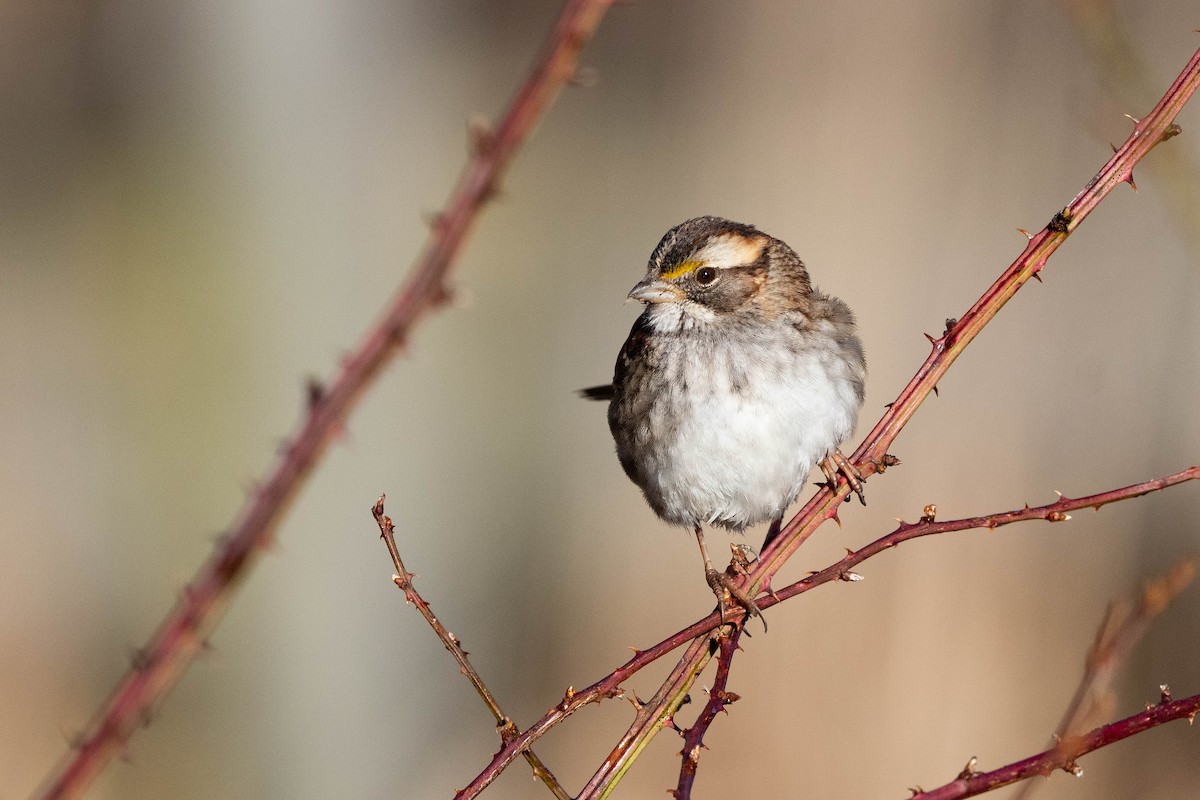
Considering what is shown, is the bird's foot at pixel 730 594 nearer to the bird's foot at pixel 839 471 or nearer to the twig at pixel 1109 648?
the bird's foot at pixel 839 471

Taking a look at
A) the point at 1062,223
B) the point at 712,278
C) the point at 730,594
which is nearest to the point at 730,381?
the point at 712,278

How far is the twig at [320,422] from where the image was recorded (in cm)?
83

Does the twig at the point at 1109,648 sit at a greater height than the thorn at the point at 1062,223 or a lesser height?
lesser

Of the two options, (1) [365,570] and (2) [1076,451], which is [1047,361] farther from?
(1) [365,570]

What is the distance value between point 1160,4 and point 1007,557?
2.79 meters

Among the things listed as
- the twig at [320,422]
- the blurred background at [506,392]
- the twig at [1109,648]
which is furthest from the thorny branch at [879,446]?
the blurred background at [506,392]

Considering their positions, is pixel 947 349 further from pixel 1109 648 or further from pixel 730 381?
pixel 730 381

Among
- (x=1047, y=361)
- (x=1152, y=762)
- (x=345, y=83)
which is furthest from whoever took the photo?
(x=1047, y=361)

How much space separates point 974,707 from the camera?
5520mm

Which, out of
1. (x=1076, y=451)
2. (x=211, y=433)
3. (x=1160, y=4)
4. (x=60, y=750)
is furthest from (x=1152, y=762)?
(x=60, y=750)

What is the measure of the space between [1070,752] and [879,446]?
3.07ft

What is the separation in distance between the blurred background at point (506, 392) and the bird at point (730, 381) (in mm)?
2104

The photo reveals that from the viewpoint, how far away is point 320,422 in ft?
2.78

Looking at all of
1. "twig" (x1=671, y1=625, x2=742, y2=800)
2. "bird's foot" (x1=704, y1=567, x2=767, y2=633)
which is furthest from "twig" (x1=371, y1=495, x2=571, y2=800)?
"bird's foot" (x1=704, y1=567, x2=767, y2=633)
